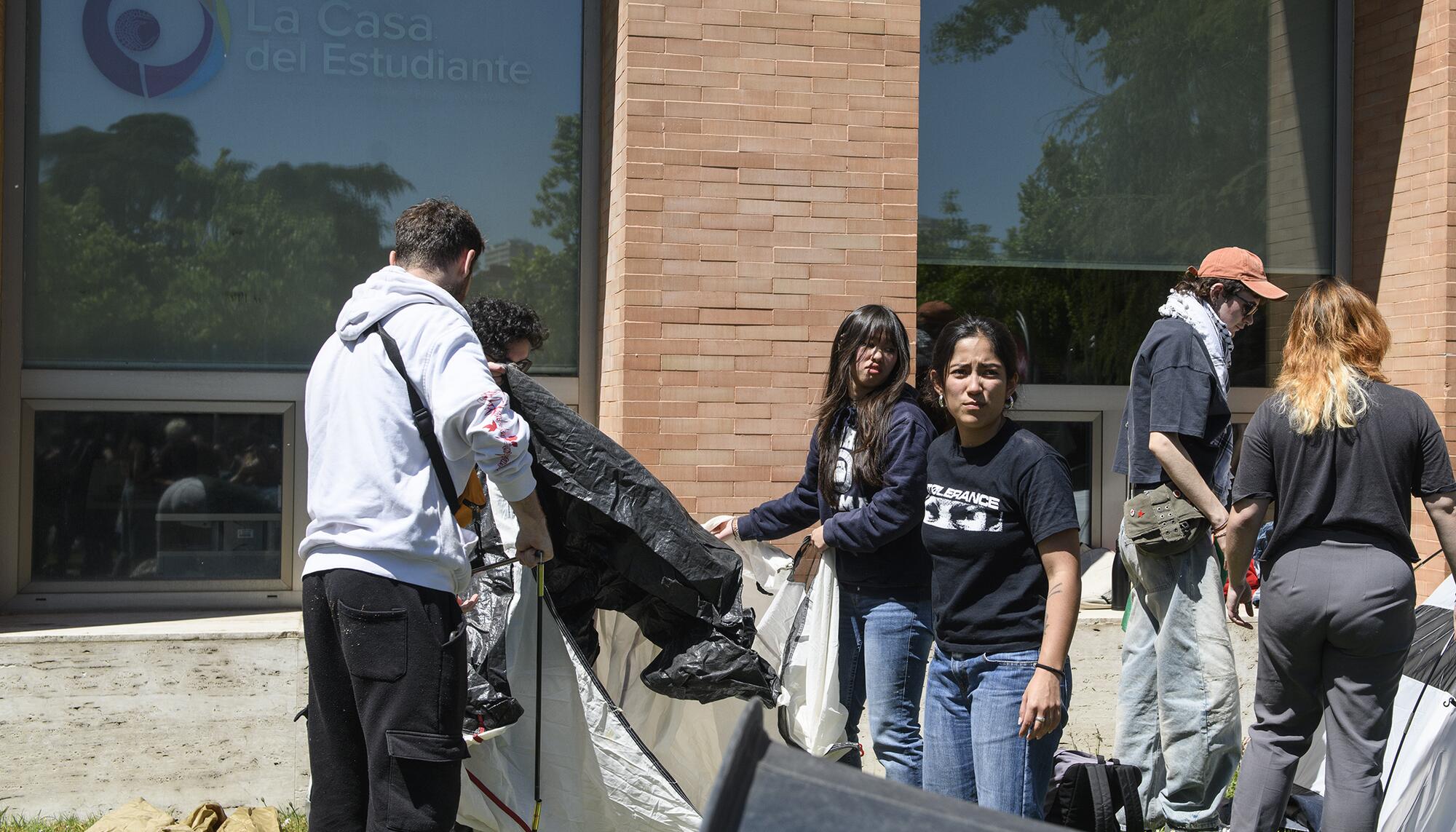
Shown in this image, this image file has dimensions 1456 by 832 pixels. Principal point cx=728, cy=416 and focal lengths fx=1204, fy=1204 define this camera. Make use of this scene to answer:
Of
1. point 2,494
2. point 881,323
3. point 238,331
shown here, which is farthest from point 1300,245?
point 2,494

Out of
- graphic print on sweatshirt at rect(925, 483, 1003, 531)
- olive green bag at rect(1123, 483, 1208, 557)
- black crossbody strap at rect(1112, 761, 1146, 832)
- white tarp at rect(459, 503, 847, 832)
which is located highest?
→ graphic print on sweatshirt at rect(925, 483, 1003, 531)

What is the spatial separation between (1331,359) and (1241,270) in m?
0.81

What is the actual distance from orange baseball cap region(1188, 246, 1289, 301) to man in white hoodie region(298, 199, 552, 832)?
2.81m

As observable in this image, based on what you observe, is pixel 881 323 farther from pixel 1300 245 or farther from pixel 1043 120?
pixel 1300 245

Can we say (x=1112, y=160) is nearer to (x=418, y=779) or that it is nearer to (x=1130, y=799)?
(x=1130, y=799)

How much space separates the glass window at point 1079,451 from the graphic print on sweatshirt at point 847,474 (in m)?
2.82

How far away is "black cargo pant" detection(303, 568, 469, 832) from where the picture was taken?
3.09 m

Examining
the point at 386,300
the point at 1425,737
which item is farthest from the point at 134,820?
the point at 1425,737

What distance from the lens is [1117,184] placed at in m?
6.74

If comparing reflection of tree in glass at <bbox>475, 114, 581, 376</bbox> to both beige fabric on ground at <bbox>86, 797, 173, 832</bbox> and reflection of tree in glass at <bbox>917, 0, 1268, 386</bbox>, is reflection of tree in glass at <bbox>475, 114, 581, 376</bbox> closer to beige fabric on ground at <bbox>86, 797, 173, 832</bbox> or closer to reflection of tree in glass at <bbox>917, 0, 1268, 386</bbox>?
reflection of tree in glass at <bbox>917, 0, 1268, 386</bbox>

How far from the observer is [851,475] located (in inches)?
163

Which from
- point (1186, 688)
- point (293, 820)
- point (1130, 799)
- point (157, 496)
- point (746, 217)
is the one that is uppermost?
point (746, 217)

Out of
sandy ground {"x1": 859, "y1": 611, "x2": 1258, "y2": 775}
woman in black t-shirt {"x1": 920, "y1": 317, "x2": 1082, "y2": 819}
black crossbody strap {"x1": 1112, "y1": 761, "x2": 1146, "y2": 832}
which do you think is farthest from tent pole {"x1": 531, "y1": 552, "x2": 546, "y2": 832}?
sandy ground {"x1": 859, "y1": 611, "x2": 1258, "y2": 775}

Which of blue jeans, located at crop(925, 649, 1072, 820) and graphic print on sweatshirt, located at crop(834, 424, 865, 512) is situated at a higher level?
→ graphic print on sweatshirt, located at crop(834, 424, 865, 512)
